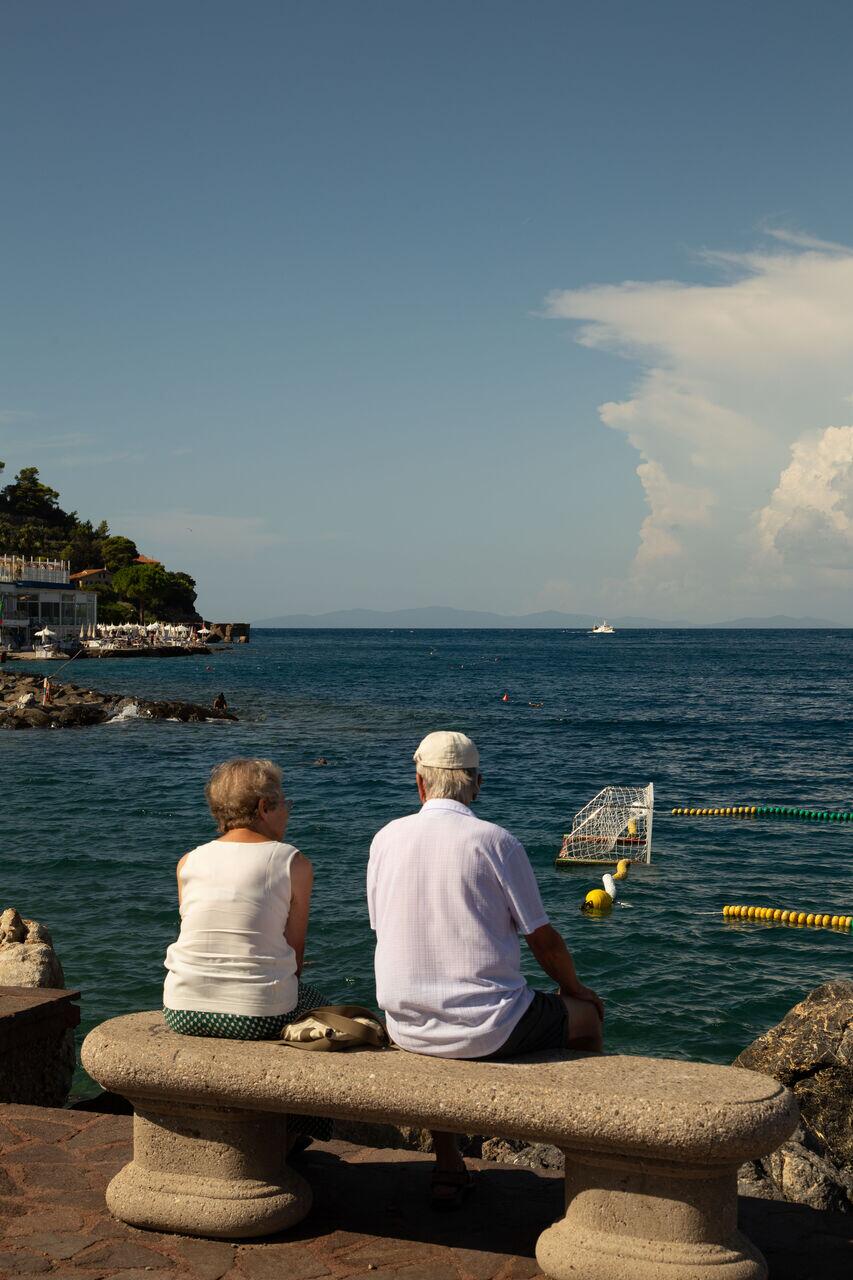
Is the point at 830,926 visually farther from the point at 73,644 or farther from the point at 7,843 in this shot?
the point at 73,644

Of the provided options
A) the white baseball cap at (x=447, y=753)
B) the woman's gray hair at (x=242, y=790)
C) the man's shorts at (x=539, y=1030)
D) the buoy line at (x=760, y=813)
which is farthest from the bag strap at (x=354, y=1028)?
the buoy line at (x=760, y=813)

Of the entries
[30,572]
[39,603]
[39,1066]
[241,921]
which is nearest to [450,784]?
[241,921]

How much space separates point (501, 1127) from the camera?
3945mm

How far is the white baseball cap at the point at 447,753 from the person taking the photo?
447 centimetres

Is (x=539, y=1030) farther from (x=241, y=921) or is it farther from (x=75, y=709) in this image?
(x=75, y=709)

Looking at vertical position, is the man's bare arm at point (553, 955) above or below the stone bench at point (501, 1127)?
above

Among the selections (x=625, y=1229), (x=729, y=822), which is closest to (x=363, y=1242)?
(x=625, y=1229)

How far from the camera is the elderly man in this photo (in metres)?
4.26

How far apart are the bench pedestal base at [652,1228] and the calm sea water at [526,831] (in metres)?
7.95

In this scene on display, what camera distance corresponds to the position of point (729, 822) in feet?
84.0

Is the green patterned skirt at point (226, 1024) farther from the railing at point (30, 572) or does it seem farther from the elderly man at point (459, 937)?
the railing at point (30, 572)

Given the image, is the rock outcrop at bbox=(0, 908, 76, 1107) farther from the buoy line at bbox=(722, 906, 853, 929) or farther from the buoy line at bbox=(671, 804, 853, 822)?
the buoy line at bbox=(671, 804, 853, 822)

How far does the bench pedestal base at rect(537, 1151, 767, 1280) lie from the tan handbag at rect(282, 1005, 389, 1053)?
0.89 metres

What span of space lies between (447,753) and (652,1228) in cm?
183
